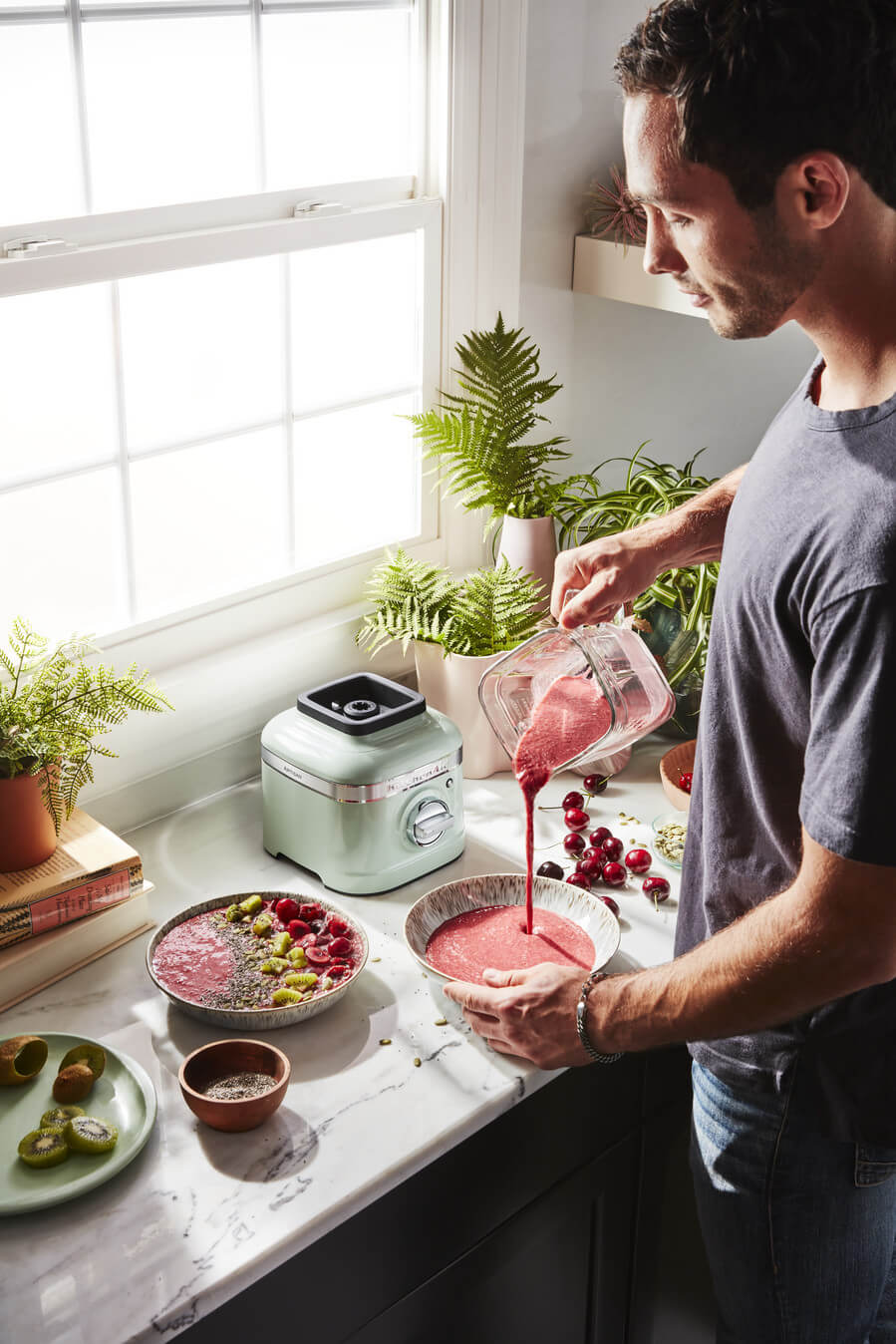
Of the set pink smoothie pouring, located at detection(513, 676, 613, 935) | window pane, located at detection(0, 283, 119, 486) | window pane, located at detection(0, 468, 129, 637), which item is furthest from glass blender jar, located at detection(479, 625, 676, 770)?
window pane, located at detection(0, 468, 129, 637)

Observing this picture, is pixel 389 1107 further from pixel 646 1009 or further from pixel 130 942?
pixel 130 942

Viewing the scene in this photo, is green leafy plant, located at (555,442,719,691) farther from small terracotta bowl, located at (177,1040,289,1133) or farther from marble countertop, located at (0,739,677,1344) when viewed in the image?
small terracotta bowl, located at (177,1040,289,1133)

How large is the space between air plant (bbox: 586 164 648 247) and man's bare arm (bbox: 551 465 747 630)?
627 millimetres

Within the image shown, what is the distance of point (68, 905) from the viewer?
142 cm

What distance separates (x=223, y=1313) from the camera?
1080mm

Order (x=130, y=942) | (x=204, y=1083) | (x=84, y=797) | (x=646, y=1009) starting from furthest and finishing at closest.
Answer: (x=84, y=797), (x=130, y=942), (x=204, y=1083), (x=646, y=1009)

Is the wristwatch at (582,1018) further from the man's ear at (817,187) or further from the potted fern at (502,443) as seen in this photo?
the potted fern at (502,443)

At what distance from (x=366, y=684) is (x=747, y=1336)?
88 cm

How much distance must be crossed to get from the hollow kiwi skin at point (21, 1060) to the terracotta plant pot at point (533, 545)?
96 cm

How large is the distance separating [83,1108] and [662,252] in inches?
37.9

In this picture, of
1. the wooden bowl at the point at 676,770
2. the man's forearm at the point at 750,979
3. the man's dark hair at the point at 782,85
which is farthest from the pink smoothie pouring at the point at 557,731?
the man's dark hair at the point at 782,85

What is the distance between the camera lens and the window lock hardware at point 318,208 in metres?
1.71

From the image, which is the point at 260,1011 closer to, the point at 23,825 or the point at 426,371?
the point at 23,825

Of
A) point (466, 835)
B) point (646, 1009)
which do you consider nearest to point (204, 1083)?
point (646, 1009)
